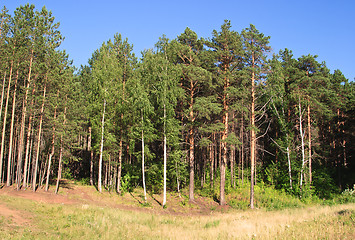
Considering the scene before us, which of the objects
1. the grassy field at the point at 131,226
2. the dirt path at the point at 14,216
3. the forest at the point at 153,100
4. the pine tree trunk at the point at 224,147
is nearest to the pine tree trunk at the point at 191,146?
the forest at the point at 153,100

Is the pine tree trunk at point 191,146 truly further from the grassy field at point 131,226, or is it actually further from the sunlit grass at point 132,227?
the sunlit grass at point 132,227

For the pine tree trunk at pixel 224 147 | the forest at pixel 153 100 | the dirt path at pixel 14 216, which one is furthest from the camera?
the pine tree trunk at pixel 224 147

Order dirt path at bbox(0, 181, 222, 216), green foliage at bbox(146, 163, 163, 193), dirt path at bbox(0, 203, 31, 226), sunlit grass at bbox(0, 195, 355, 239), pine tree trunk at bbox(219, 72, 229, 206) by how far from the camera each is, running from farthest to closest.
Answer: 1. green foliage at bbox(146, 163, 163, 193)
2. pine tree trunk at bbox(219, 72, 229, 206)
3. dirt path at bbox(0, 181, 222, 216)
4. dirt path at bbox(0, 203, 31, 226)
5. sunlit grass at bbox(0, 195, 355, 239)

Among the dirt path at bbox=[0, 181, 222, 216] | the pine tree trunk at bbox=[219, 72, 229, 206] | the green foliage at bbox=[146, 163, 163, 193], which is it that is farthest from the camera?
the green foliage at bbox=[146, 163, 163, 193]

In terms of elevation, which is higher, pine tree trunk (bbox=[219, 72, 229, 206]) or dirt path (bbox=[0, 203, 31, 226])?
pine tree trunk (bbox=[219, 72, 229, 206])

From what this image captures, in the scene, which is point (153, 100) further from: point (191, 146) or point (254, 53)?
point (254, 53)

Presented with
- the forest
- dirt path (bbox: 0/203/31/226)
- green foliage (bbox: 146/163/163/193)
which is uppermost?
the forest

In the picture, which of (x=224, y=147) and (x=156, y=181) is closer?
(x=224, y=147)

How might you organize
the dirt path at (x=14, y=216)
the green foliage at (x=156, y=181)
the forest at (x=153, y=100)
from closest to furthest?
the dirt path at (x=14, y=216) < the forest at (x=153, y=100) < the green foliage at (x=156, y=181)

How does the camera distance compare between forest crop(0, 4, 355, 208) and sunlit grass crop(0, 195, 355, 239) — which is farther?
forest crop(0, 4, 355, 208)

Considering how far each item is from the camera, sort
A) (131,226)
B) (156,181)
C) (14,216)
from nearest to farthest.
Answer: (14,216), (131,226), (156,181)

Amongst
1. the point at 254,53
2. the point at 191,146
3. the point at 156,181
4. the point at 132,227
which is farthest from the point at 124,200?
the point at 254,53

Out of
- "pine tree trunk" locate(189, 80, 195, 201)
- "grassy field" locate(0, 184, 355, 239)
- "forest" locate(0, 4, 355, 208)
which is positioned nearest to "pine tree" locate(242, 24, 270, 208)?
"forest" locate(0, 4, 355, 208)

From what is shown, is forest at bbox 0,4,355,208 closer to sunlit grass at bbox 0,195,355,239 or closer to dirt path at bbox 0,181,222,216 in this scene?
dirt path at bbox 0,181,222,216
